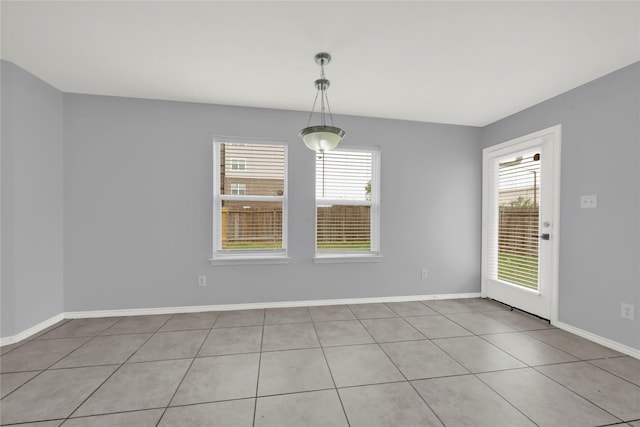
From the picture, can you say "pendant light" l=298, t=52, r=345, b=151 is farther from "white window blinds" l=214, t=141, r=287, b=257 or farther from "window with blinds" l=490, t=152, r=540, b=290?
"window with blinds" l=490, t=152, r=540, b=290

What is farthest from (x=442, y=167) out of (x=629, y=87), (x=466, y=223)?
(x=629, y=87)

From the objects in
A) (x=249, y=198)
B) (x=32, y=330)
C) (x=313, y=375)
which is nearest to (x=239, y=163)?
(x=249, y=198)

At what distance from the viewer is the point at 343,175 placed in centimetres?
367

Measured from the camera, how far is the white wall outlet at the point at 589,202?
256cm

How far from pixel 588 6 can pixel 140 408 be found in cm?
378

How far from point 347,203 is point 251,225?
131 centimetres

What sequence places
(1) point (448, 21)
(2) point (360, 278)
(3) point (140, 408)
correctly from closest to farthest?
1. (3) point (140, 408)
2. (1) point (448, 21)
3. (2) point (360, 278)

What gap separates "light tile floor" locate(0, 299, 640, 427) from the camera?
159cm

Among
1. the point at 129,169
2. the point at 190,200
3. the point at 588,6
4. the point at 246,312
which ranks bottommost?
the point at 246,312

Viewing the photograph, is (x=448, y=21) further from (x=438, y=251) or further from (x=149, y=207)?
(x=149, y=207)

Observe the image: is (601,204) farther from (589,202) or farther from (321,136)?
(321,136)

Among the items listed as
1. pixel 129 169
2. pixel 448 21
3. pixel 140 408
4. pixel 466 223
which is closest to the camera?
pixel 140 408

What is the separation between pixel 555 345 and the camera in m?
2.46

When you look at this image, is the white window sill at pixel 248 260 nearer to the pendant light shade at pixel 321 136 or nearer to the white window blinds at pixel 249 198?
the white window blinds at pixel 249 198
